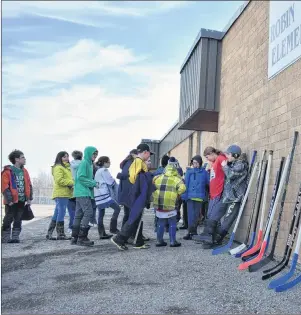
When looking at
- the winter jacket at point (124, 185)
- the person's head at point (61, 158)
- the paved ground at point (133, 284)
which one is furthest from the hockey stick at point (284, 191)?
the person's head at point (61, 158)

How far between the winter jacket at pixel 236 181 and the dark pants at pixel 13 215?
11.0 feet

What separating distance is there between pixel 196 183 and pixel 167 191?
0.98 m

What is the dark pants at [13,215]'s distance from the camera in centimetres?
604

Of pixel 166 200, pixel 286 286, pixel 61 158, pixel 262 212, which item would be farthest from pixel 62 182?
pixel 286 286

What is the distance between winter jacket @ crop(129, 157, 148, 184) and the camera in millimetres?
5453

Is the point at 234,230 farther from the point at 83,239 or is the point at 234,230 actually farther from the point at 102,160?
the point at 102,160

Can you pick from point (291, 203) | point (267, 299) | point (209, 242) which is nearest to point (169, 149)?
point (209, 242)

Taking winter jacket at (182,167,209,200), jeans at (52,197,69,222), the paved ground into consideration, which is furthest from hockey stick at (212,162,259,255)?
jeans at (52,197,69,222)

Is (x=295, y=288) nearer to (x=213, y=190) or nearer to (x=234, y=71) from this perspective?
(x=213, y=190)

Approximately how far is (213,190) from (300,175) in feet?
6.52

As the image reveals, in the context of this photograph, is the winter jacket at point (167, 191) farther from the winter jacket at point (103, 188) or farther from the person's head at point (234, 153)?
the winter jacket at point (103, 188)

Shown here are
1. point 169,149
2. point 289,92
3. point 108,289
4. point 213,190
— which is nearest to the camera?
point 108,289

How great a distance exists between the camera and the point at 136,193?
5.41m

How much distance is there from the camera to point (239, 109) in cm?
631
